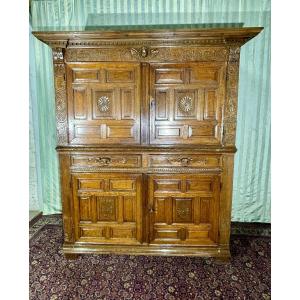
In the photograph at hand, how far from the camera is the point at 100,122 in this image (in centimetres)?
217

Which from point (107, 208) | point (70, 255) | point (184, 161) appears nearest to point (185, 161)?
point (184, 161)

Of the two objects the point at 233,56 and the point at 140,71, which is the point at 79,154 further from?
the point at 233,56

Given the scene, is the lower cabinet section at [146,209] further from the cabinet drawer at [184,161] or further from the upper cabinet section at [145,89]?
the upper cabinet section at [145,89]

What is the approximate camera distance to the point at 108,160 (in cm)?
219

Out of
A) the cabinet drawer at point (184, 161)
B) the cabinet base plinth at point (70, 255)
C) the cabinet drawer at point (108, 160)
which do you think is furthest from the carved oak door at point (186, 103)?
the cabinet base plinth at point (70, 255)

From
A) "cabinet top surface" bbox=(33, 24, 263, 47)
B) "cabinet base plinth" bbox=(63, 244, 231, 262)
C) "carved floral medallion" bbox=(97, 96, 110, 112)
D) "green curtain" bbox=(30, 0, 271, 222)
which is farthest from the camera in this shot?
"green curtain" bbox=(30, 0, 271, 222)

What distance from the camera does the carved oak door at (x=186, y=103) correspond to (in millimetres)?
2086

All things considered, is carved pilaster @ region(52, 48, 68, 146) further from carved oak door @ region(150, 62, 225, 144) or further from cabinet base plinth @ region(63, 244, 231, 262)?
cabinet base plinth @ region(63, 244, 231, 262)

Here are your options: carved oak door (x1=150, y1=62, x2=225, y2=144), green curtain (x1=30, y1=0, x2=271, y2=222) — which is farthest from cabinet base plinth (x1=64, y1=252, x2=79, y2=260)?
carved oak door (x1=150, y1=62, x2=225, y2=144)

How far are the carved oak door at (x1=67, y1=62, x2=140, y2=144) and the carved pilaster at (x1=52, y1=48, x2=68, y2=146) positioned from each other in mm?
39

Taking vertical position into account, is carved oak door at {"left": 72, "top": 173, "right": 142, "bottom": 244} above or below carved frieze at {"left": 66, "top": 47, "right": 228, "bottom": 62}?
below

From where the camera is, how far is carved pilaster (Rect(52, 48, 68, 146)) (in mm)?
2072
